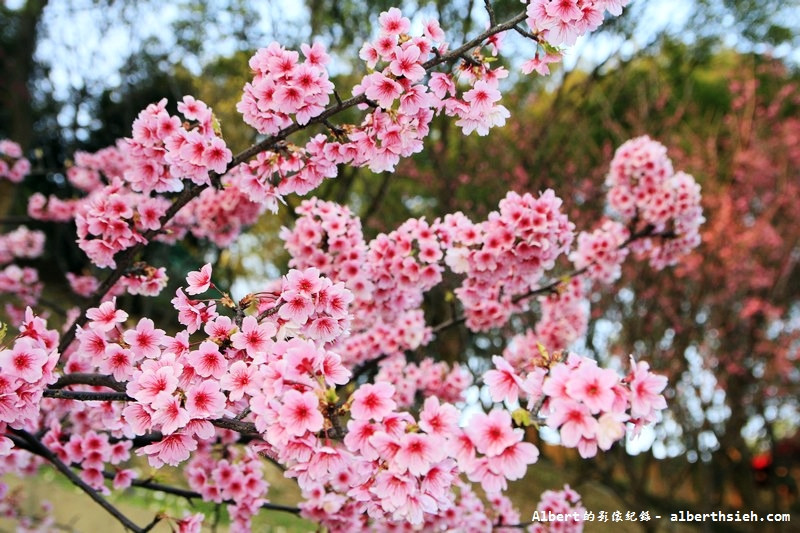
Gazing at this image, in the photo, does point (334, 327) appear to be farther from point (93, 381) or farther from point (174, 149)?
point (174, 149)

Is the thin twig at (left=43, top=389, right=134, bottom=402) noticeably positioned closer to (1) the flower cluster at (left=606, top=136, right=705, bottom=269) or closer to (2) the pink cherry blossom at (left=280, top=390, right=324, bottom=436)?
(2) the pink cherry blossom at (left=280, top=390, right=324, bottom=436)

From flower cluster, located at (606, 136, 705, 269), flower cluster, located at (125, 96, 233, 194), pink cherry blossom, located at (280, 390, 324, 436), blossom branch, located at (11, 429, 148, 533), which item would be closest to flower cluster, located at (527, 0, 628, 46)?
flower cluster, located at (125, 96, 233, 194)

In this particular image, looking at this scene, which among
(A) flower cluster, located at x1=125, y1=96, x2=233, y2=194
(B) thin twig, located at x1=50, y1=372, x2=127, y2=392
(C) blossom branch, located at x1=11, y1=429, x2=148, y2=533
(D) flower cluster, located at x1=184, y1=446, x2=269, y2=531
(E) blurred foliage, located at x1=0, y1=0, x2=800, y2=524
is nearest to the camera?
(B) thin twig, located at x1=50, y1=372, x2=127, y2=392

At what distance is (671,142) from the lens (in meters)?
7.52

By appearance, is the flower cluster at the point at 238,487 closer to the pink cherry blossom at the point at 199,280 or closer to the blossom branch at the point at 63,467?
the blossom branch at the point at 63,467

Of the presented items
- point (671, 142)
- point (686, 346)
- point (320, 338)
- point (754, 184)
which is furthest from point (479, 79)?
point (754, 184)

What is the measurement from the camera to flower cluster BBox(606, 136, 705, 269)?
3184 mm

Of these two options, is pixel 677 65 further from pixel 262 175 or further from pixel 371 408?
pixel 371 408

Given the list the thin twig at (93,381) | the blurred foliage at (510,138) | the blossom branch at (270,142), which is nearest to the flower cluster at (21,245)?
the blurred foliage at (510,138)

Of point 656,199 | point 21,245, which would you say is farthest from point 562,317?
point 21,245

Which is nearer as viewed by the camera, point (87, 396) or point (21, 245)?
point (87, 396)

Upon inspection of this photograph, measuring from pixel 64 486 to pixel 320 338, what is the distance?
551 cm

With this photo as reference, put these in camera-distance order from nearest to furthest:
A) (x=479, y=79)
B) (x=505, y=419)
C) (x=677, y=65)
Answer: (x=505, y=419) → (x=479, y=79) → (x=677, y=65)

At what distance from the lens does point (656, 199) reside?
3217 millimetres
